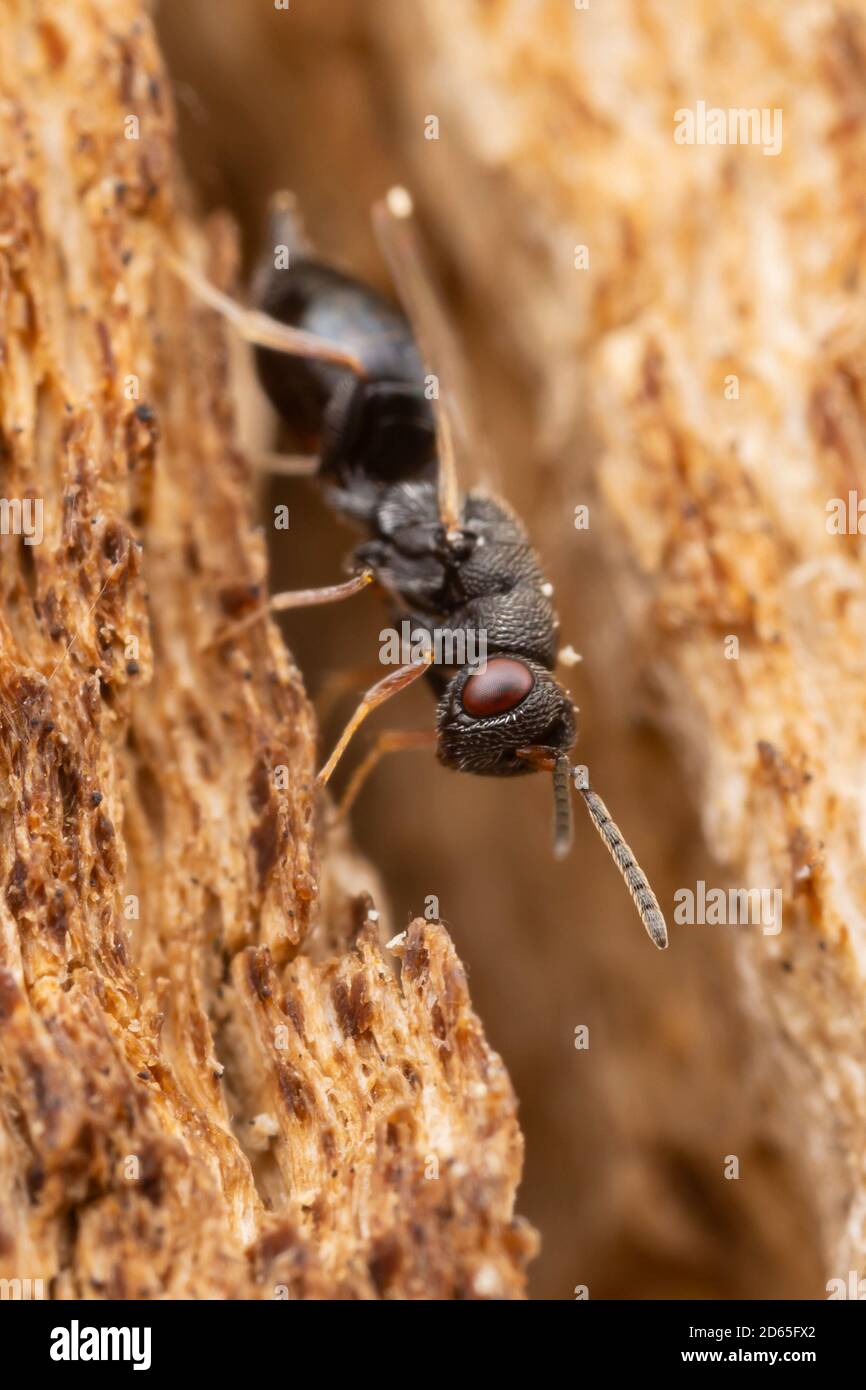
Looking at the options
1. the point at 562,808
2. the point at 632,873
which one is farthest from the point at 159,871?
the point at 632,873

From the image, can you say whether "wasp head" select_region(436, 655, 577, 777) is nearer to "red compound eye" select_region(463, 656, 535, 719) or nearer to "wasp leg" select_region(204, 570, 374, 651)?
"red compound eye" select_region(463, 656, 535, 719)

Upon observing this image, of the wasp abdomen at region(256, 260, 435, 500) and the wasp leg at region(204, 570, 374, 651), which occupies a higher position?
the wasp abdomen at region(256, 260, 435, 500)

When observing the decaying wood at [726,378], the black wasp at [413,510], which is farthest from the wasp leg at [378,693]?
the decaying wood at [726,378]

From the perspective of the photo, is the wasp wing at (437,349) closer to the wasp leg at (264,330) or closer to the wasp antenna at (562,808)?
the wasp leg at (264,330)

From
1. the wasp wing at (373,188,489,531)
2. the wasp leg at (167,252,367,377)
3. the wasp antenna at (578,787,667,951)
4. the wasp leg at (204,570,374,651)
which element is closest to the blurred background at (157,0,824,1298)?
the wasp wing at (373,188,489,531)

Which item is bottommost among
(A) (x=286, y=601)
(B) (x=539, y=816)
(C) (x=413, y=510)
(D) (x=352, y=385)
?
(B) (x=539, y=816)

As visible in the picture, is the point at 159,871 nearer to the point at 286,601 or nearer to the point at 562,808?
the point at 286,601

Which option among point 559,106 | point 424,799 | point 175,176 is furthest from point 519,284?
point 424,799
